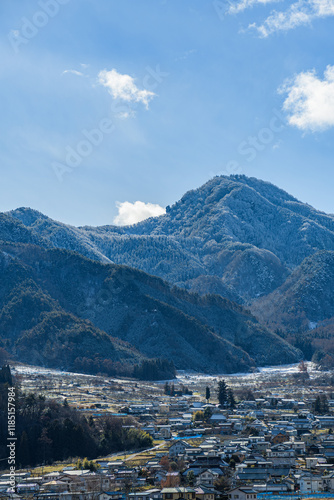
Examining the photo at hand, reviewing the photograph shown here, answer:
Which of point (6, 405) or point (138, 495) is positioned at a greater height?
point (6, 405)

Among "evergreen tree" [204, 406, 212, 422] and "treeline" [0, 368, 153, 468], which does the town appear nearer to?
"evergreen tree" [204, 406, 212, 422]

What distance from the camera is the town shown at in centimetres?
7400

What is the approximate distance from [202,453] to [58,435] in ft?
67.4

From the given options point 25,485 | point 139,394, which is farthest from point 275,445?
point 139,394

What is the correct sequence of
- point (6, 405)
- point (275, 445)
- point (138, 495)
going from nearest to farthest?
A: point (138, 495) < point (275, 445) < point (6, 405)

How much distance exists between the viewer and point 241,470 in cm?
8119

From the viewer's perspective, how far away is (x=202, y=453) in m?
90.4

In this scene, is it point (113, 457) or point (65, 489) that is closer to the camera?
point (65, 489)

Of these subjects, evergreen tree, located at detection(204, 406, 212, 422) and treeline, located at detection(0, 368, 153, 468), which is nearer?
treeline, located at detection(0, 368, 153, 468)

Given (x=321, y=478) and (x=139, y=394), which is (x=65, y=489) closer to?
(x=321, y=478)

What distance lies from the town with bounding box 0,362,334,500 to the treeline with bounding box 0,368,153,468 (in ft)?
8.27

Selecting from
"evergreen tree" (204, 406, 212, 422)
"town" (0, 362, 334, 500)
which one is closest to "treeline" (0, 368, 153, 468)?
"town" (0, 362, 334, 500)

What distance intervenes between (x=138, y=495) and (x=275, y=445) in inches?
1147

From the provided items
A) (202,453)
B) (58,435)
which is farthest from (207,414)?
(202,453)
